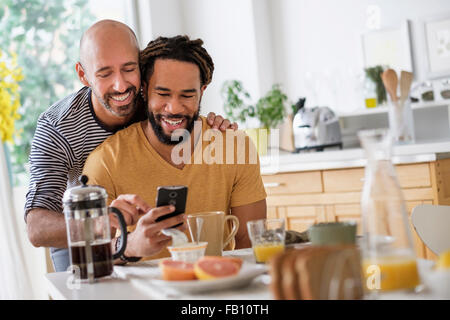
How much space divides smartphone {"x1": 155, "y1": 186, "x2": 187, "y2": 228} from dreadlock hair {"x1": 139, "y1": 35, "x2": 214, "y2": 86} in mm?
709

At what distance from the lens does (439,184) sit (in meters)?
2.88

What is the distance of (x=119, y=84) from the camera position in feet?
6.16

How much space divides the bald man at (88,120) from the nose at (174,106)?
A: 155 millimetres

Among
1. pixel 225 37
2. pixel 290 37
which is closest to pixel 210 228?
pixel 290 37

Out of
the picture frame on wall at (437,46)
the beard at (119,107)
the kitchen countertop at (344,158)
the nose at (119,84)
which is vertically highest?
the picture frame on wall at (437,46)

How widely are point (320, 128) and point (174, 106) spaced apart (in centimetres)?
194

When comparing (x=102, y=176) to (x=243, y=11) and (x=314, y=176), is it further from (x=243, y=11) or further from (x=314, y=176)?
(x=243, y=11)

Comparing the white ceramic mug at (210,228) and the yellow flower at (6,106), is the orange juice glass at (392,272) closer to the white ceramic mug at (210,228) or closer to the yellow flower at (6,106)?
the white ceramic mug at (210,228)

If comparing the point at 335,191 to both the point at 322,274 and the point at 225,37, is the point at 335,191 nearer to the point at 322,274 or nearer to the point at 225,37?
the point at 225,37

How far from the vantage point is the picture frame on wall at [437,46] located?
3.45 meters

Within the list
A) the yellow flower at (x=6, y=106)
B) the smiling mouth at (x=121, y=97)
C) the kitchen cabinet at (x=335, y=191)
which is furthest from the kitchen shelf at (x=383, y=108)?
the smiling mouth at (x=121, y=97)

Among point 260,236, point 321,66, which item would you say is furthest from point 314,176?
point 260,236

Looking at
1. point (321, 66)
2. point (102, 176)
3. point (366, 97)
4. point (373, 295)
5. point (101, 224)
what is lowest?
point (373, 295)

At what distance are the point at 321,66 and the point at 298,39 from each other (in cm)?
27
